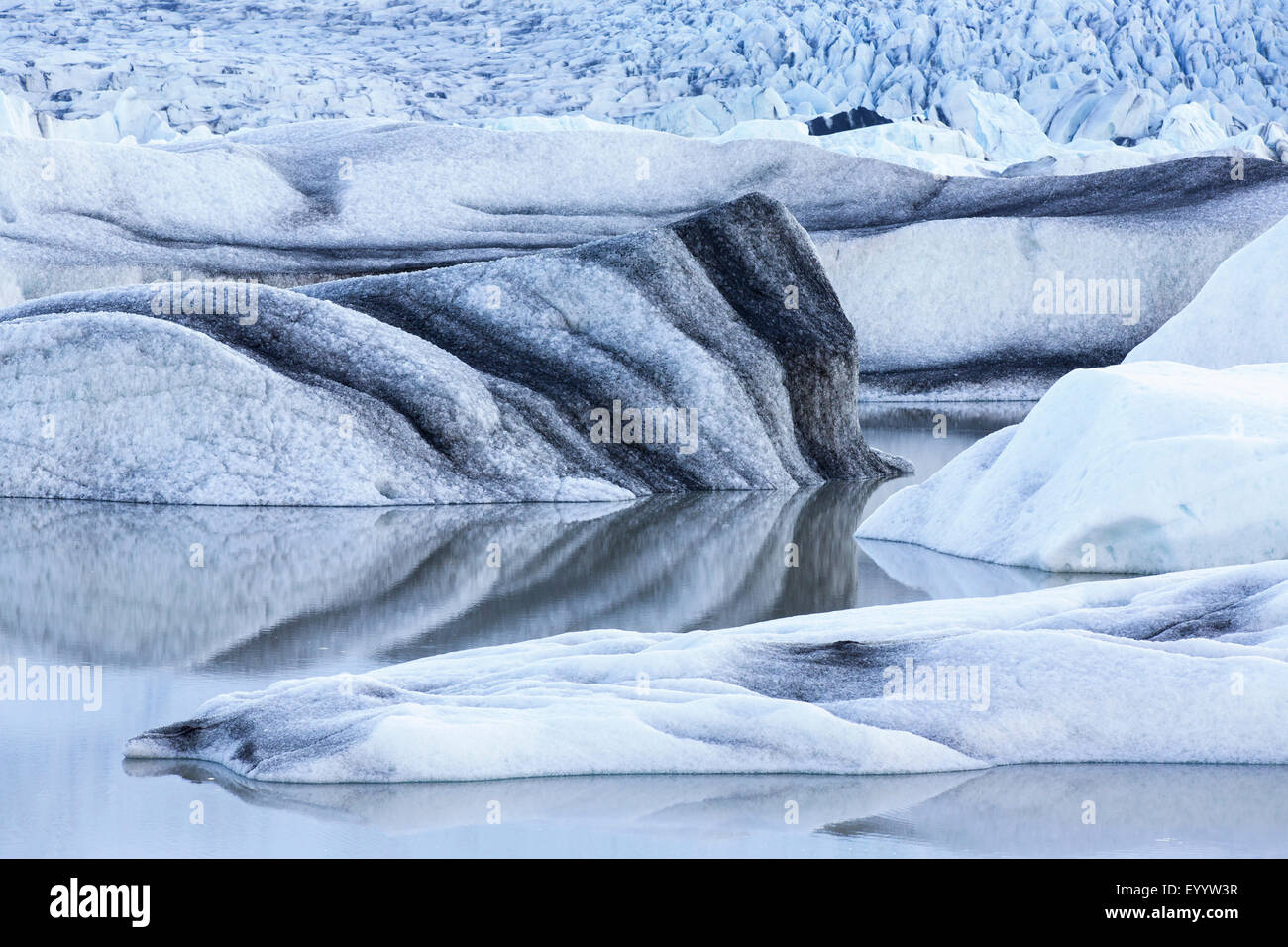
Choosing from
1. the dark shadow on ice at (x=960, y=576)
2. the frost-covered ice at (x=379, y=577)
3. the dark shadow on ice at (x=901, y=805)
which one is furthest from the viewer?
the dark shadow on ice at (x=960, y=576)

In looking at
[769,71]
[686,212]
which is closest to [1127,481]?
[686,212]

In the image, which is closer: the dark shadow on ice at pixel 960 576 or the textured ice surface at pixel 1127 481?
the dark shadow on ice at pixel 960 576

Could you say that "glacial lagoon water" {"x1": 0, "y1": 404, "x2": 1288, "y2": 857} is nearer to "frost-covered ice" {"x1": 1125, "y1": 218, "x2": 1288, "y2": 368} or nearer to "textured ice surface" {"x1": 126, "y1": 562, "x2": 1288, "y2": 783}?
"textured ice surface" {"x1": 126, "y1": 562, "x2": 1288, "y2": 783}

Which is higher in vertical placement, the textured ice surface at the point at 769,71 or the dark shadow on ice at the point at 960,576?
the textured ice surface at the point at 769,71

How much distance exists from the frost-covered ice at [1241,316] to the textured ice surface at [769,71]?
2942 centimetres

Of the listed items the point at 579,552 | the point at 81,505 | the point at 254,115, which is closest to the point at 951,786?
the point at 579,552

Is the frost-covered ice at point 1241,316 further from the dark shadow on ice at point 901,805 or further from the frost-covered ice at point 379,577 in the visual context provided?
the dark shadow on ice at point 901,805

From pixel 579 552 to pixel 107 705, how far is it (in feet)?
10.5

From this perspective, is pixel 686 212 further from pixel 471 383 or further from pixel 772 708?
pixel 772 708

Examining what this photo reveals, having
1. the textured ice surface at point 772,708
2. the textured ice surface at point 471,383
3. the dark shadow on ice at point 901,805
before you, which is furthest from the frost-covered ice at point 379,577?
the dark shadow on ice at point 901,805

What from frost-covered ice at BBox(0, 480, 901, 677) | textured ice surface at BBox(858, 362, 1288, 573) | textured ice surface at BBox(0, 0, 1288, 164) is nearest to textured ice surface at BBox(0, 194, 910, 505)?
frost-covered ice at BBox(0, 480, 901, 677)

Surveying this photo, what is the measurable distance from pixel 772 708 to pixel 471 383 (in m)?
6.41

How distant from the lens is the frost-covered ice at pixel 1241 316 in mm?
11570

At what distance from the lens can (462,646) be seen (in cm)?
520
